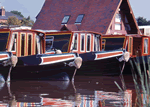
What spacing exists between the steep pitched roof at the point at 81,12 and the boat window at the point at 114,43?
946 cm

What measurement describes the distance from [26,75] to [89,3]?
24.1 metres

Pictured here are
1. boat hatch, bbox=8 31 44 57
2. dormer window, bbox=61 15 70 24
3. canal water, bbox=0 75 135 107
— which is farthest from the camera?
dormer window, bbox=61 15 70 24

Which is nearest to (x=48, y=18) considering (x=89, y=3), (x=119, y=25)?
(x=89, y=3)

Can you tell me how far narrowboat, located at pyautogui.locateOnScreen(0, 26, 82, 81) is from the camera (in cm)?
1705

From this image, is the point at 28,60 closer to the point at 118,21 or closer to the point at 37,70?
the point at 37,70

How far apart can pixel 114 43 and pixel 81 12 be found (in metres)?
15.2

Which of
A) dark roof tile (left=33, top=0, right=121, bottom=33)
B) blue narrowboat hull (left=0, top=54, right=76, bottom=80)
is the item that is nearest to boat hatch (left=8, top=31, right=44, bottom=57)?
blue narrowboat hull (left=0, top=54, right=76, bottom=80)

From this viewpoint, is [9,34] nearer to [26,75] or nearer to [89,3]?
[26,75]

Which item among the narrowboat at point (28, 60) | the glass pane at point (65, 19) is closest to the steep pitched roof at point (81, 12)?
the glass pane at point (65, 19)

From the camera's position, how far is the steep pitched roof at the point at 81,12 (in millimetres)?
37500

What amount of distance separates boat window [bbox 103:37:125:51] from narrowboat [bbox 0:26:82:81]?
25.1 feet

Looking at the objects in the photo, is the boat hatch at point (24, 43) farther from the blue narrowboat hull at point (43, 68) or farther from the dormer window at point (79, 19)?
the dormer window at point (79, 19)

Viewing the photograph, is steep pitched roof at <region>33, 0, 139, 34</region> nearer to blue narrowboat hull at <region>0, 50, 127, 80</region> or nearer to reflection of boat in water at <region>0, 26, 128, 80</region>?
reflection of boat in water at <region>0, 26, 128, 80</region>

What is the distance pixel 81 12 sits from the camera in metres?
40.6
